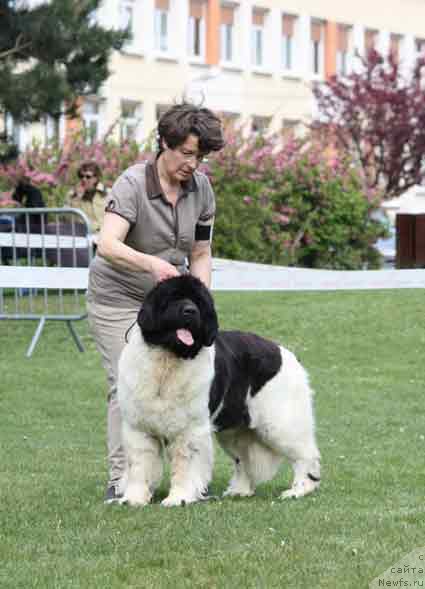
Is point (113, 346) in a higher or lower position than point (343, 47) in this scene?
lower

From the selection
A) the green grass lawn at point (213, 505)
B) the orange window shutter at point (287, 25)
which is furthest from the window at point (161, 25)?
the green grass lawn at point (213, 505)

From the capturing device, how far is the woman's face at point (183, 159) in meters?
6.62

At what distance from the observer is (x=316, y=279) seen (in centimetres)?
1062

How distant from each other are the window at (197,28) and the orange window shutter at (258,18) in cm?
245

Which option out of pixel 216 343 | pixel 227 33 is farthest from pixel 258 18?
pixel 216 343

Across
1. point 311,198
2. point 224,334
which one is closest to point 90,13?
point 311,198

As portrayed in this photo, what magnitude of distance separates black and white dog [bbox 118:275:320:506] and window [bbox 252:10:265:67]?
124 ft

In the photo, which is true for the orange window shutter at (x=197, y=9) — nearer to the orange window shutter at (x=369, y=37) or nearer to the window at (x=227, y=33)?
the window at (x=227, y=33)

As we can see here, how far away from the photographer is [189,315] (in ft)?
20.6

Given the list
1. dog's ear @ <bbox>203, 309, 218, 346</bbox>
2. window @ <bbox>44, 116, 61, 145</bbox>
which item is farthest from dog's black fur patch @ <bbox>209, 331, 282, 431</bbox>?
window @ <bbox>44, 116, 61, 145</bbox>

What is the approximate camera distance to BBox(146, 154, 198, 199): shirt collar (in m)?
6.79

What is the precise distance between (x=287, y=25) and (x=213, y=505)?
39808mm

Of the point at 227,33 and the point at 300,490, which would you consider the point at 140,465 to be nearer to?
the point at 300,490

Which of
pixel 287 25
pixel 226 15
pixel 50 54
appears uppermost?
pixel 226 15
